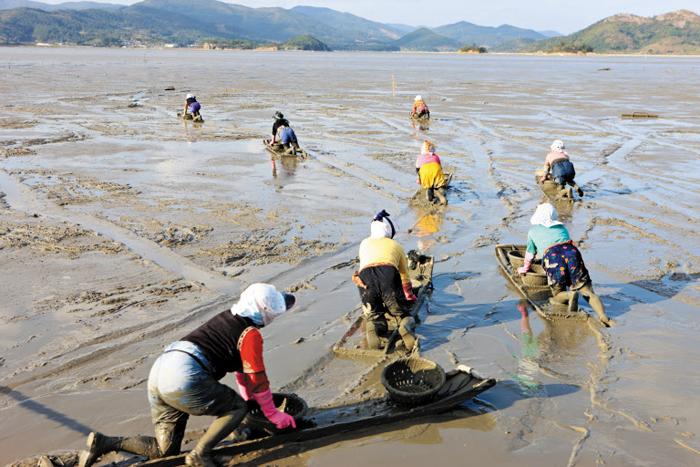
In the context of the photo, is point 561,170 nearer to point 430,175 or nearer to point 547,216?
point 430,175

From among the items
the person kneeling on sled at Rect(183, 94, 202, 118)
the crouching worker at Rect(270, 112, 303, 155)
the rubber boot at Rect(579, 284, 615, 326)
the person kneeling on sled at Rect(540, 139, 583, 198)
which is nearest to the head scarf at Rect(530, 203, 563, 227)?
the rubber boot at Rect(579, 284, 615, 326)

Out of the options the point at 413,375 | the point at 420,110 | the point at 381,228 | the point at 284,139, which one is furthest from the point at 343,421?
the point at 420,110

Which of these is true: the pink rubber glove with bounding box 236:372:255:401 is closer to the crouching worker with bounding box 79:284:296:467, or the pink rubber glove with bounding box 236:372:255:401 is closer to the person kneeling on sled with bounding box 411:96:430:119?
the crouching worker with bounding box 79:284:296:467

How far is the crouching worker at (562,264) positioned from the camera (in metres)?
6.58

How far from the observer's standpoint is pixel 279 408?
4.66m

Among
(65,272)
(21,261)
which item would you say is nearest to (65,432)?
(65,272)

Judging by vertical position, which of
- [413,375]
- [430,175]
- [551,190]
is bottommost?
[413,375]

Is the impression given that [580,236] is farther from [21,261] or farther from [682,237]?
[21,261]

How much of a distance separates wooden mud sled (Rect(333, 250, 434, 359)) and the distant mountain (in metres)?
149

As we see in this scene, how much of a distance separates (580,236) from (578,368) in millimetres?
4938

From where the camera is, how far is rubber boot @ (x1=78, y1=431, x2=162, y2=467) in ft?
12.5

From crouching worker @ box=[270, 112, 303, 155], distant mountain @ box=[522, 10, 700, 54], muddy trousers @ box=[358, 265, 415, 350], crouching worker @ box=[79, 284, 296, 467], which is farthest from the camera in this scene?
distant mountain @ box=[522, 10, 700, 54]

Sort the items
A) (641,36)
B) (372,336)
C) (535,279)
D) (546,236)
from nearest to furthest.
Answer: (372,336)
(546,236)
(535,279)
(641,36)

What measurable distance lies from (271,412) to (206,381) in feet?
2.06
